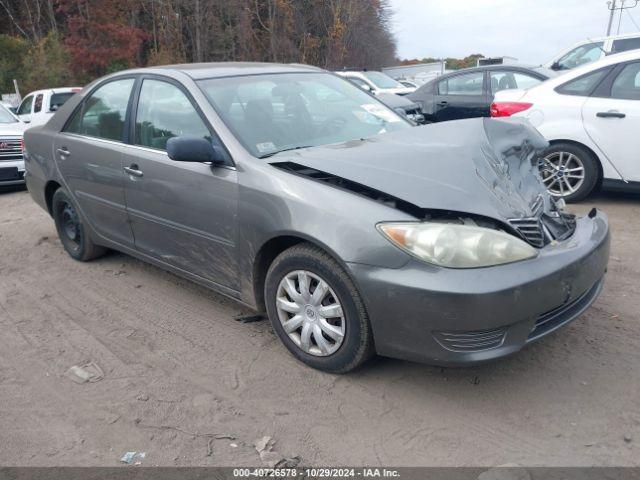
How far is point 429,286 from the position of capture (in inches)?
101

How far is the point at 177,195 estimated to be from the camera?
3646 mm

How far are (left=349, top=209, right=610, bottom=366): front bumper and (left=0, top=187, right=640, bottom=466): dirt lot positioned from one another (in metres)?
0.33

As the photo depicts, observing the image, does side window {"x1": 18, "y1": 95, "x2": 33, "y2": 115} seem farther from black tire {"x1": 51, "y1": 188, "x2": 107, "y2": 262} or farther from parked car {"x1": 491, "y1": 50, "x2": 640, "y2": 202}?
parked car {"x1": 491, "y1": 50, "x2": 640, "y2": 202}

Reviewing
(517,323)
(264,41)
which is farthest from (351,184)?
(264,41)

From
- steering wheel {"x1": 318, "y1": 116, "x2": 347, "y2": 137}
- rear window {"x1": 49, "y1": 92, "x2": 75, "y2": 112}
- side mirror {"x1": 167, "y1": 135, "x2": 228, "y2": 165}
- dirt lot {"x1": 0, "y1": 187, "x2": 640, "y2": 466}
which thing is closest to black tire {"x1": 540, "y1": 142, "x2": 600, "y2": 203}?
dirt lot {"x1": 0, "y1": 187, "x2": 640, "y2": 466}

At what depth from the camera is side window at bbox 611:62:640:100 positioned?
5707mm

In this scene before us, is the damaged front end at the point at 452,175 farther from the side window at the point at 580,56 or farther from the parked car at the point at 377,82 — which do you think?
the parked car at the point at 377,82

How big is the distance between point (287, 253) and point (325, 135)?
3.36ft

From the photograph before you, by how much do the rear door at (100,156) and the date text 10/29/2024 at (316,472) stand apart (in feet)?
7.70

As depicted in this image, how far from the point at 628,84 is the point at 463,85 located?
3865 mm

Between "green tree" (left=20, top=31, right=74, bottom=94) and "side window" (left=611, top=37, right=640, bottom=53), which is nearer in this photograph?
"side window" (left=611, top=37, right=640, bottom=53)

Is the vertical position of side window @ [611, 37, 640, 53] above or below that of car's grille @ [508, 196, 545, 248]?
above

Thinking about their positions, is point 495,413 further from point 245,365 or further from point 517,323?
point 245,365

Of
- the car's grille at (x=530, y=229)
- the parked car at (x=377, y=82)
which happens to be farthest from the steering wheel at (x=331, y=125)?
the parked car at (x=377, y=82)
